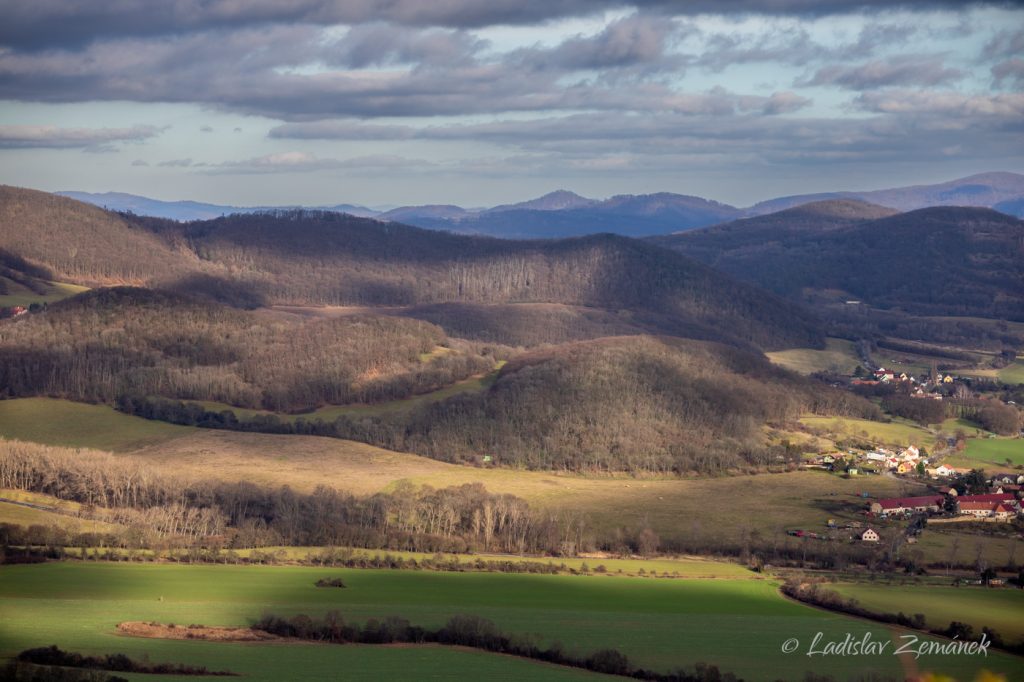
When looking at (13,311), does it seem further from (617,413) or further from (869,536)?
(869,536)

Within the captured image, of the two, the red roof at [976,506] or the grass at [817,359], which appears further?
the grass at [817,359]

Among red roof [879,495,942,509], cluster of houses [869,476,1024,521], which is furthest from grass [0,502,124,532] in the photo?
red roof [879,495,942,509]

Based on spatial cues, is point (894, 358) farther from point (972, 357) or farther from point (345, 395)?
point (345, 395)

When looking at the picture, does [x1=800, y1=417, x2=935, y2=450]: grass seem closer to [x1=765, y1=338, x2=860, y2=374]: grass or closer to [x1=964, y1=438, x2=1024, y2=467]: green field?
[x1=964, y1=438, x2=1024, y2=467]: green field

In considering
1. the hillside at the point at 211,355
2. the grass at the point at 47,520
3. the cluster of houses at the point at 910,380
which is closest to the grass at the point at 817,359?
the cluster of houses at the point at 910,380

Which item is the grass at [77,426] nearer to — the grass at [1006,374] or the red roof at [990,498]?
the red roof at [990,498]
